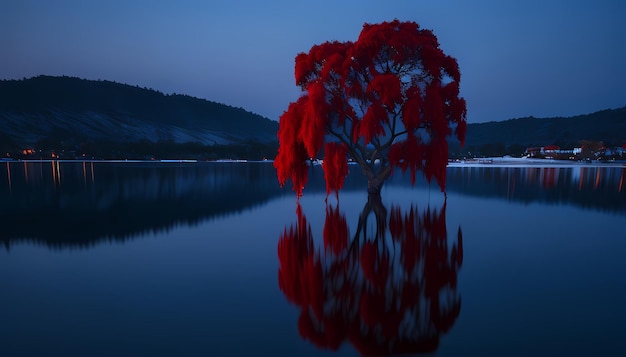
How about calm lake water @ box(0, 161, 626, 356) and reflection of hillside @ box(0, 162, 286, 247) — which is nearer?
calm lake water @ box(0, 161, 626, 356)

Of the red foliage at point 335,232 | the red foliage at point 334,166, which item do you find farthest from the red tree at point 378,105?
the red foliage at point 335,232

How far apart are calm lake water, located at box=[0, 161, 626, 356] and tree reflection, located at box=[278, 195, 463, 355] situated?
3cm

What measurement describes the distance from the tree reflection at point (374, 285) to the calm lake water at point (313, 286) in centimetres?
3

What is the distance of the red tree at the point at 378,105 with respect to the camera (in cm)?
1394

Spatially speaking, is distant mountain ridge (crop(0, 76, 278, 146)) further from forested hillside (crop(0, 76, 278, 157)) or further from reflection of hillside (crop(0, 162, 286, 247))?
reflection of hillside (crop(0, 162, 286, 247))

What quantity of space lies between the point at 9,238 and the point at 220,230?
531cm

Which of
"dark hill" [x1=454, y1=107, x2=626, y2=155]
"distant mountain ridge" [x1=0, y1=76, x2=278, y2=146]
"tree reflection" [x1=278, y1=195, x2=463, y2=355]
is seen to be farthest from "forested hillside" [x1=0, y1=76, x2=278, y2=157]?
"tree reflection" [x1=278, y1=195, x2=463, y2=355]

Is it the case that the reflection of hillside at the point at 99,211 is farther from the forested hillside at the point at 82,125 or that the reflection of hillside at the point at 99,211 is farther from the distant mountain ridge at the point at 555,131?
the distant mountain ridge at the point at 555,131

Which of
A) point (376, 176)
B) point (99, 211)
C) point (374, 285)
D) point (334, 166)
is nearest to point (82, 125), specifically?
point (99, 211)

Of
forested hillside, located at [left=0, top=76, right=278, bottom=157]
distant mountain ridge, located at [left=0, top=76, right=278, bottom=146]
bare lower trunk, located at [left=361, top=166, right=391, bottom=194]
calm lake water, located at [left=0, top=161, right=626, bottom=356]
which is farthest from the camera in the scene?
distant mountain ridge, located at [left=0, top=76, right=278, bottom=146]

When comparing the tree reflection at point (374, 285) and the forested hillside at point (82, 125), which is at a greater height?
the forested hillside at point (82, 125)

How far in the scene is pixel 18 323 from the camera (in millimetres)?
4527

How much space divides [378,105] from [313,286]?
32.1 feet

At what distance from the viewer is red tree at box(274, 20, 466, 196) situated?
13.9 m
